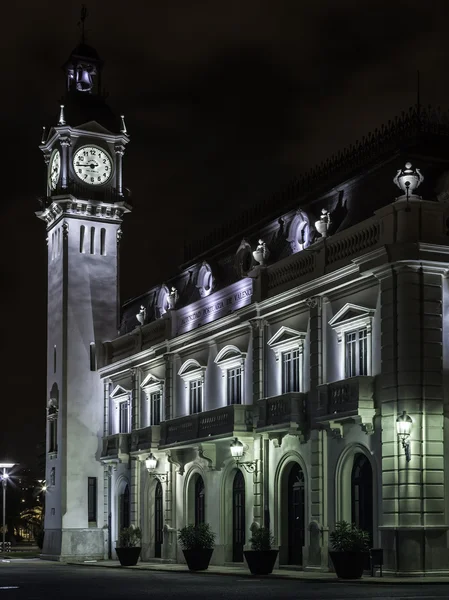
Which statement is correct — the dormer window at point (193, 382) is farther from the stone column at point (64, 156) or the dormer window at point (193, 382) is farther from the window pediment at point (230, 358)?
the stone column at point (64, 156)

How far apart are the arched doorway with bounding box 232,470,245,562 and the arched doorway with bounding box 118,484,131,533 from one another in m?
11.9

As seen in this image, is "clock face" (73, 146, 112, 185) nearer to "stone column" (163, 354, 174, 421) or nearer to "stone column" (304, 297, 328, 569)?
"stone column" (163, 354, 174, 421)

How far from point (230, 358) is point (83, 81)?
2405cm

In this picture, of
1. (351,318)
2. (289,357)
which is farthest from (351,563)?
(289,357)

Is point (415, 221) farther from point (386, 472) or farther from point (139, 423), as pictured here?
point (139, 423)

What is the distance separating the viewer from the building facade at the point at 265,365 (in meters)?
33.4

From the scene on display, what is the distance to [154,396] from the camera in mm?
52750

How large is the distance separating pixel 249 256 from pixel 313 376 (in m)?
8.49

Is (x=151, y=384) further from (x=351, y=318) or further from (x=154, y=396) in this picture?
(x=351, y=318)

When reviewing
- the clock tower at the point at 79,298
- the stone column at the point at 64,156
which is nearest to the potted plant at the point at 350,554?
the clock tower at the point at 79,298

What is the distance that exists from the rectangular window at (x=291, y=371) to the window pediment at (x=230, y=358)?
3165mm

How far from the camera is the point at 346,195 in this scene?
4000 cm

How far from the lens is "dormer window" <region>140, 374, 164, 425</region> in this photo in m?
51.7

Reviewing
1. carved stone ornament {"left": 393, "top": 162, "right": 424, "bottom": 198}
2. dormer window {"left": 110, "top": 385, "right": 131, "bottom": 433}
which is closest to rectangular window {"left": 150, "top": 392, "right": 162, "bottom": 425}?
dormer window {"left": 110, "top": 385, "right": 131, "bottom": 433}
